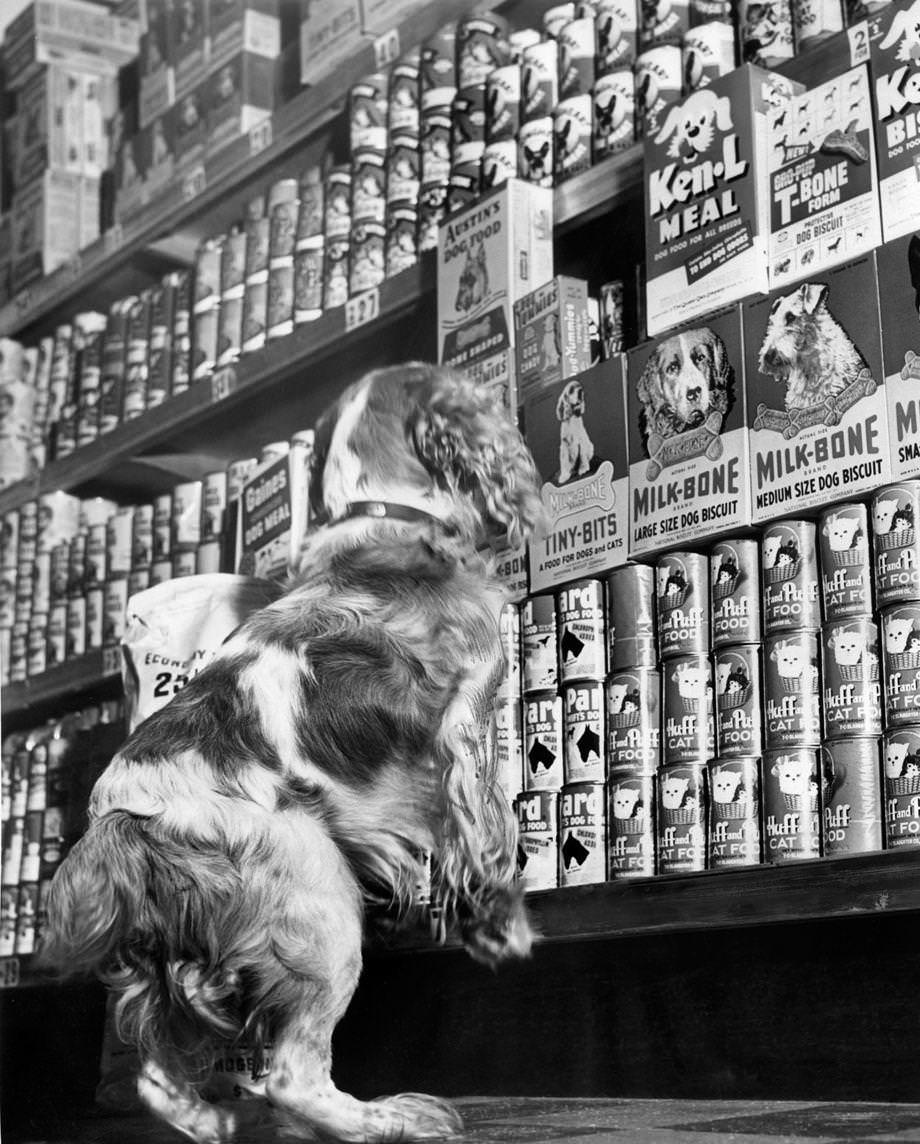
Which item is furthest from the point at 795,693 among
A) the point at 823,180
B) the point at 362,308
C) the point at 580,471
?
the point at 362,308

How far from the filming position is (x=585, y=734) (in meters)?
1.88

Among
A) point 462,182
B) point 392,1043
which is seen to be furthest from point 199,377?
point 392,1043

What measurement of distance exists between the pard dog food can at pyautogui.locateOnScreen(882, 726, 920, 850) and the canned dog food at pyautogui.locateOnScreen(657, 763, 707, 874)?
0.76 ft

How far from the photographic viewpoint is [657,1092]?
185 centimetres

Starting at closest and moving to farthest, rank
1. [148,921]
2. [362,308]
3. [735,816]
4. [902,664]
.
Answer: [148,921]
[902,664]
[735,816]
[362,308]

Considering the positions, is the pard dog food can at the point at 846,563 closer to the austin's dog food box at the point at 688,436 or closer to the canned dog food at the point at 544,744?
the austin's dog food box at the point at 688,436

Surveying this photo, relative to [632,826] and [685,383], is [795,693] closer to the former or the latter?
[632,826]

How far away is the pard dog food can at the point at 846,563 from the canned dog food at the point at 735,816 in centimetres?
19

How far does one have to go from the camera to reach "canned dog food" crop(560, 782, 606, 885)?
1838 mm

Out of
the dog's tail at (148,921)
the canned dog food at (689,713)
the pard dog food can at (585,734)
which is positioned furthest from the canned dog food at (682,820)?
the dog's tail at (148,921)

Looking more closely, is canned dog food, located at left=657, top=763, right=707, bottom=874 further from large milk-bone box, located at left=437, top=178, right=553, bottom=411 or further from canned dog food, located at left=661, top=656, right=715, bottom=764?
large milk-bone box, located at left=437, top=178, right=553, bottom=411

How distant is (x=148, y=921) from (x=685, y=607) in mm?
704

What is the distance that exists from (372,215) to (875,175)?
3.57 ft

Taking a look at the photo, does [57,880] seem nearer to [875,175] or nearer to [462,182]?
[875,175]
